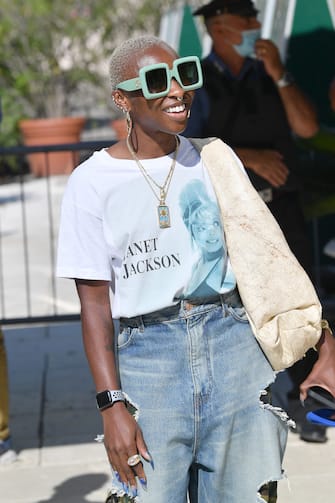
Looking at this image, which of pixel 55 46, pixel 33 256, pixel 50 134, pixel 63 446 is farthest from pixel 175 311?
pixel 55 46

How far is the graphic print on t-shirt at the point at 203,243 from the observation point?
271cm

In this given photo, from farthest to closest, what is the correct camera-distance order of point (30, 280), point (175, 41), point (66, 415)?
point (175, 41) → point (30, 280) → point (66, 415)

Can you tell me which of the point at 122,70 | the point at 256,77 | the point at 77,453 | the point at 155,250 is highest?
the point at 256,77

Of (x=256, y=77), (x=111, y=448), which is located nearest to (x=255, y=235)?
(x=111, y=448)

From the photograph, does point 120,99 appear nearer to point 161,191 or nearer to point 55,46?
point 161,191

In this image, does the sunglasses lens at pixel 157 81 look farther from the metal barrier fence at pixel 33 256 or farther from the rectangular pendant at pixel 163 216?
the metal barrier fence at pixel 33 256

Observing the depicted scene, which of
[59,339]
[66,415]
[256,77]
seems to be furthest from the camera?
[59,339]

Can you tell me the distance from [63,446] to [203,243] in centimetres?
278

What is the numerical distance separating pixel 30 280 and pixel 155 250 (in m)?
6.86

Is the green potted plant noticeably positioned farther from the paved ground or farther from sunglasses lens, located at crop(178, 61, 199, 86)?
sunglasses lens, located at crop(178, 61, 199, 86)

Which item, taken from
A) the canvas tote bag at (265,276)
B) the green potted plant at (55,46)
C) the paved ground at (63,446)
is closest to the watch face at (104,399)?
the canvas tote bag at (265,276)

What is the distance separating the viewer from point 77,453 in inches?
205

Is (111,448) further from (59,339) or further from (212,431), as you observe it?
(59,339)

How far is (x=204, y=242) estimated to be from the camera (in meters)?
2.73
